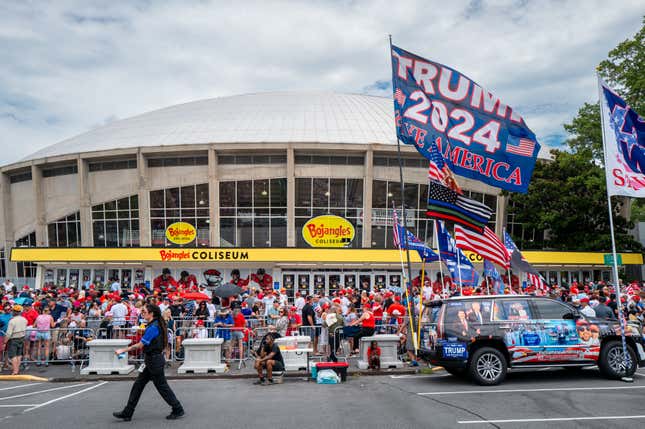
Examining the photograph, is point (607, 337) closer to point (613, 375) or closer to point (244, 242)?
point (613, 375)

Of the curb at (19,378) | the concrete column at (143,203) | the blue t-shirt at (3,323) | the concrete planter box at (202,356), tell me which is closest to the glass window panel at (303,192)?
the concrete column at (143,203)

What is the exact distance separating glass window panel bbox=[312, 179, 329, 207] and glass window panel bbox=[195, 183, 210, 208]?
764cm


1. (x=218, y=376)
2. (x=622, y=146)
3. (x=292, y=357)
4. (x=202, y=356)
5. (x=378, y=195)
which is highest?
(x=378, y=195)

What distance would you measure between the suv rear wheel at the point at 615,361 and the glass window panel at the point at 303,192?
1036 inches

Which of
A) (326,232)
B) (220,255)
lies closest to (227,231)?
(220,255)

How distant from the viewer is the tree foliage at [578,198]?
34.4 m

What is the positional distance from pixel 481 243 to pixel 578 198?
25034 mm

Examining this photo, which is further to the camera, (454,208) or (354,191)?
(354,191)

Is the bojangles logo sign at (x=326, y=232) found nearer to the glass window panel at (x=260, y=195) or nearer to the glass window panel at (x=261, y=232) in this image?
the glass window panel at (x=261, y=232)

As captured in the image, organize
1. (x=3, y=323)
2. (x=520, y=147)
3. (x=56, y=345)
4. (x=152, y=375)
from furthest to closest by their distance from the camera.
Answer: (x=56, y=345) < (x=3, y=323) < (x=520, y=147) < (x=152, y=375)

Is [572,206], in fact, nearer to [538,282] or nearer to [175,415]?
[538,282]

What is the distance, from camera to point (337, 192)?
36281mm

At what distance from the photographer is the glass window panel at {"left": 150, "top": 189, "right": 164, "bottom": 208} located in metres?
36.6

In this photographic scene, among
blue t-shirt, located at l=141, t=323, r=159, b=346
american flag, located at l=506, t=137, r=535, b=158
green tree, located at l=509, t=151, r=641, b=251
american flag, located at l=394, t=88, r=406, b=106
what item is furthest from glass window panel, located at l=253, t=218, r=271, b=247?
blue t-shirt, located at l=141, t=323, r=159, b=346
